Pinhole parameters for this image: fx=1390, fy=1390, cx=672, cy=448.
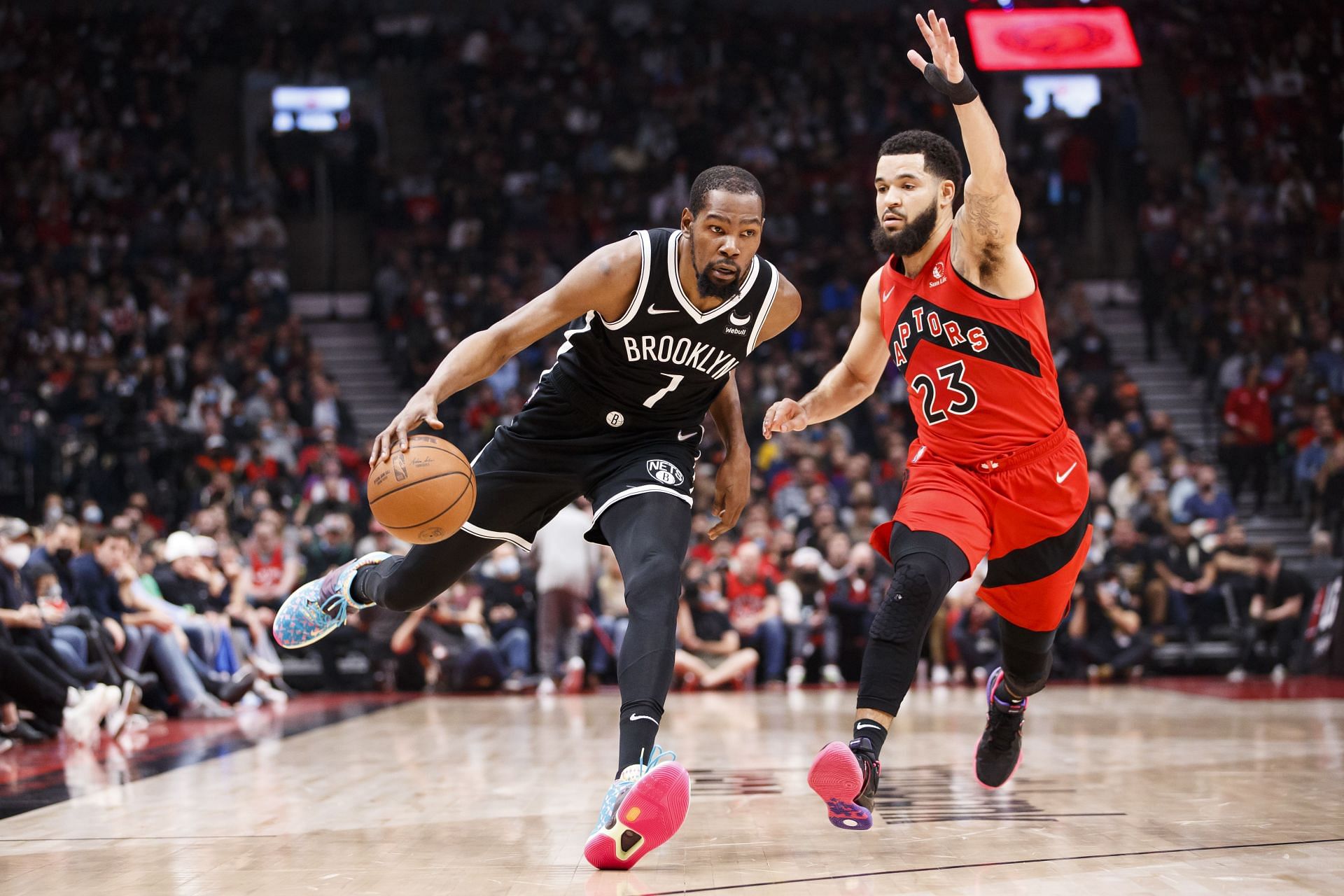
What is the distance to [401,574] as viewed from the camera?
4641 millimetres

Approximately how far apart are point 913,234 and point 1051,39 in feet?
45.7

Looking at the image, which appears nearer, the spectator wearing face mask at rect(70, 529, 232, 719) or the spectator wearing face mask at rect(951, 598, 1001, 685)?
the spectator wearing face mask at rect(70, 529, 232, 719)

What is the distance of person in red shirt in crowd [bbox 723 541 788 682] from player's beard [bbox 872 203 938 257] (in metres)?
7.42

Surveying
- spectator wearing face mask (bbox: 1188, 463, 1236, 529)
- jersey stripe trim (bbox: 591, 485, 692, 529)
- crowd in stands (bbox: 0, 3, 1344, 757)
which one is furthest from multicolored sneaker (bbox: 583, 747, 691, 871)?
spectator wearing face mask (bbox: 1188, 463, 1236, 529)

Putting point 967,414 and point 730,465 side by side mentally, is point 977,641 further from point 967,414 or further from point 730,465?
point 967,414

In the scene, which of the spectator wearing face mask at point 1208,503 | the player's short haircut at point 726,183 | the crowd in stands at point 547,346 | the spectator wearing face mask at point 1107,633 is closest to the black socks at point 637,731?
the player's short haircut at point 726,183

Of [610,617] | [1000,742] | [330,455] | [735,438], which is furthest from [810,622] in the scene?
[735,438]

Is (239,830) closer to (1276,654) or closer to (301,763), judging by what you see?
(301,763)

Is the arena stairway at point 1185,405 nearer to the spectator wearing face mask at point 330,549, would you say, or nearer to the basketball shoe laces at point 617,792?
the spectator wearing face mask at point 330,549

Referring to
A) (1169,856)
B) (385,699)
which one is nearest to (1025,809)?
(1169,856)

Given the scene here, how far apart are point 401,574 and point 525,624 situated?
23.5 ft

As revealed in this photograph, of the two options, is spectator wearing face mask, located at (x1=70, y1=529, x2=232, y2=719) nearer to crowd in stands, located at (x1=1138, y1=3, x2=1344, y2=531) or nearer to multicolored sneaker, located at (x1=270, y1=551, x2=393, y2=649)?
multicolored sneaker, located at (x1=270, y1=551, x2=393, y2=649)

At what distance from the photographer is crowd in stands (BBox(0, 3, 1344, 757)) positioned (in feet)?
36.7

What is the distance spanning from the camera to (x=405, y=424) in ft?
12.6
